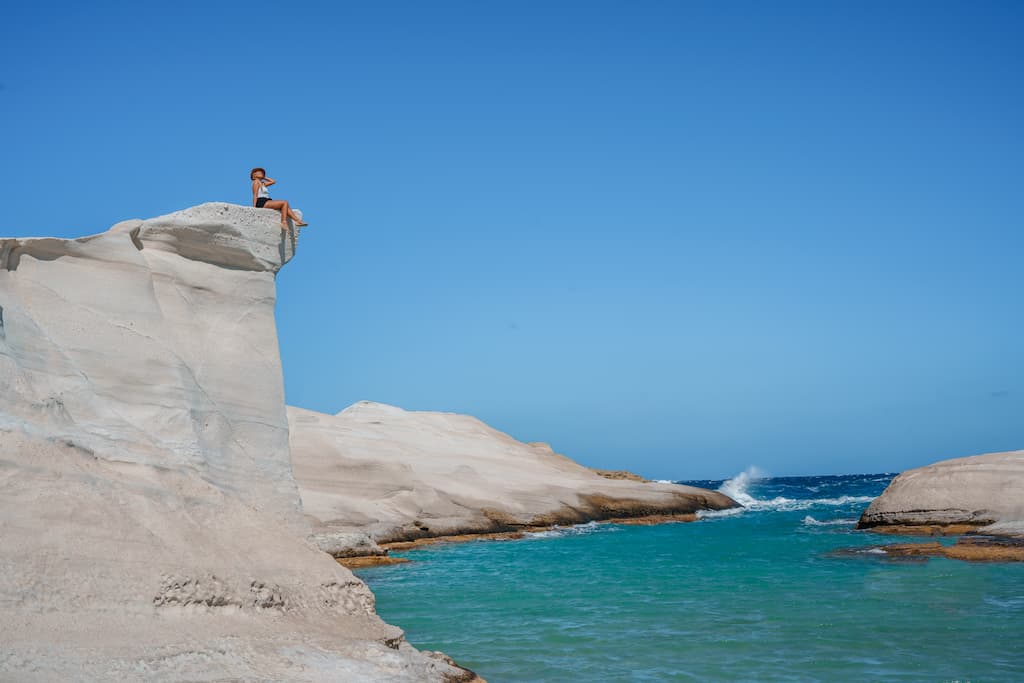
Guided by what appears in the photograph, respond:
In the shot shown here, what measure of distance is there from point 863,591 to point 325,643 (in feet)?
39.7

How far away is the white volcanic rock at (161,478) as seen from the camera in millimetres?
7328

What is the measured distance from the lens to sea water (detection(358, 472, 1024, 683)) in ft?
36.9

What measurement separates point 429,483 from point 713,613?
19424 millimetres

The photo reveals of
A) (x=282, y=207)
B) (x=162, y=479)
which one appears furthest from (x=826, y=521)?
(x=162, y=479)

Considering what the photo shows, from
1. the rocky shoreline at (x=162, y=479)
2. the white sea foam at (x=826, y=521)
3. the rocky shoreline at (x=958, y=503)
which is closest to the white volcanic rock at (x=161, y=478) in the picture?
the rocky shoreline at (x=162, y=479)

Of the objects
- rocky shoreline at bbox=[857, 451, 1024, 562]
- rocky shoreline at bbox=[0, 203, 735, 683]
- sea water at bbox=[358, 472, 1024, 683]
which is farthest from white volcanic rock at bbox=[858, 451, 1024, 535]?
rocky shoreline at bbox=[0, 203, 735, 683]

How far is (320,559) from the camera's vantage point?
1003 cm

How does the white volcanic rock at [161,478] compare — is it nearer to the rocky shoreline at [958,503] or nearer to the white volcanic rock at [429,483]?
the white volcanic rock at [429,483]

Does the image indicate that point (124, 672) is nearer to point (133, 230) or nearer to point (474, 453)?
point (133, 230)

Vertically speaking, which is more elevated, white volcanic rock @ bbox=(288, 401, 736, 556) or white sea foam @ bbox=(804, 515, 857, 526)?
white volcanic rock @ bbox=(288, 401, 736, 556)

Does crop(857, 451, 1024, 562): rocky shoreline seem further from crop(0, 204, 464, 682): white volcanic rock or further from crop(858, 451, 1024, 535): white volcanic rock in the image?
crop(0, 204, 464, 682): white volcanic rock

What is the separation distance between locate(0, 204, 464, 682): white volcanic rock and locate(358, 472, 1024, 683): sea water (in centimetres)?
311

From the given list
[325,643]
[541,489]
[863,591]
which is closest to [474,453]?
[541,489]

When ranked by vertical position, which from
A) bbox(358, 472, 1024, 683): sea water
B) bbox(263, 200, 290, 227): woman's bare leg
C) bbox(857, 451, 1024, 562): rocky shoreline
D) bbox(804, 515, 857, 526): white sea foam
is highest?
bbox(263, 200, 290, 227): woman's bare leg
